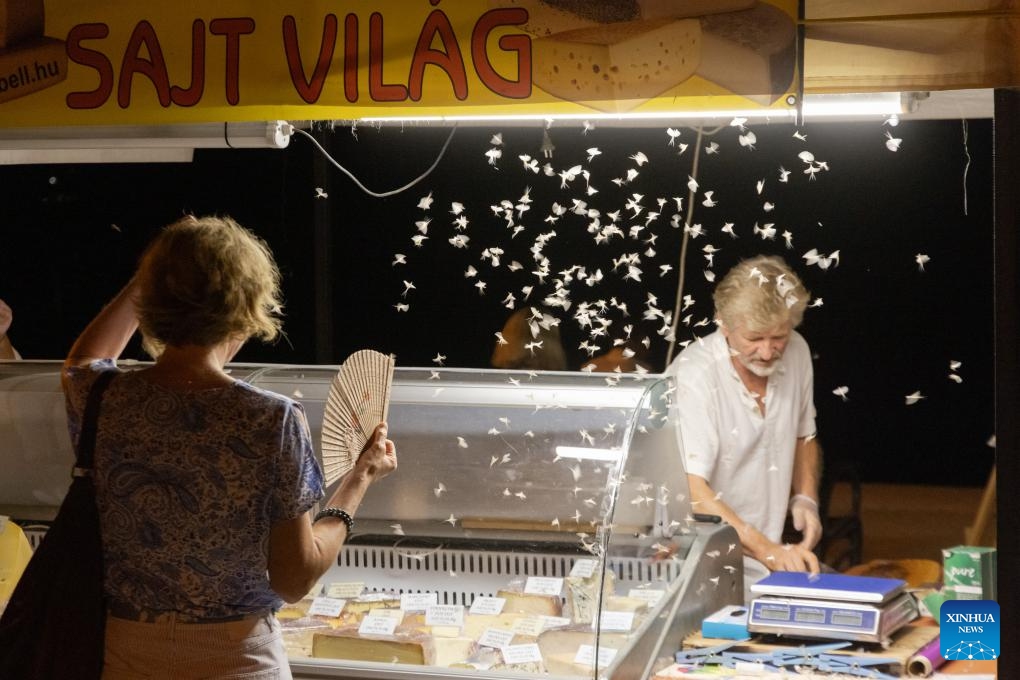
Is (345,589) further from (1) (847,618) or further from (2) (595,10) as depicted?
(2) (595,10)

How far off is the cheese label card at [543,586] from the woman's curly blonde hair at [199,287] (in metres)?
1.12

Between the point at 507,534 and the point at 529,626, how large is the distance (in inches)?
9.8

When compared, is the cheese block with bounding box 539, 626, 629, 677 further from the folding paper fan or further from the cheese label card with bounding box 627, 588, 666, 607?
the folding paper fan

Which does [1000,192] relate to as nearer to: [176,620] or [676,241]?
[176,620]

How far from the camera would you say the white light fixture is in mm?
2791

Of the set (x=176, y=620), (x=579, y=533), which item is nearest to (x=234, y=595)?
(x=176, y=620)

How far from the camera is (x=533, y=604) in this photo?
2.55 metres

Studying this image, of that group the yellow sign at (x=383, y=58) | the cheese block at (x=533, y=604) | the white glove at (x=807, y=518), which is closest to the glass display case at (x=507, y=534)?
the cheese block at (x=533, y=604)

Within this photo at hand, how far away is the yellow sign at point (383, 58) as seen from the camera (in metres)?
2.18

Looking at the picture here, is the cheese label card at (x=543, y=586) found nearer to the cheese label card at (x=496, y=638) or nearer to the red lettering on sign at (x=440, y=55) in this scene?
the cheese label card at (x=496, y=638)

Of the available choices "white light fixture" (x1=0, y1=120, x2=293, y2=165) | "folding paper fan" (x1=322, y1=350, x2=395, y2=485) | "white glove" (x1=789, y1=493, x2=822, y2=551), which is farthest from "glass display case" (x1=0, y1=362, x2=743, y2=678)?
"white glove" (x1=789, y1=493, x2=822, y2=551)

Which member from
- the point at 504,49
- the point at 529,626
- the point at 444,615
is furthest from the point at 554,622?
the point at 504,49

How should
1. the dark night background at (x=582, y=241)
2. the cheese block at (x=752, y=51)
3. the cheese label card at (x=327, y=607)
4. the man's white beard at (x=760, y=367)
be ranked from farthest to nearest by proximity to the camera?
the dark night background at (x=582, y=241)
the man's white beard at (x=760, y=367)
the cheese label card at (x=327, y=607)
the cheese block at (x=752, y=51)

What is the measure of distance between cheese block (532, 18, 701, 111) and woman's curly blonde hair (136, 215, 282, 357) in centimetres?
82
